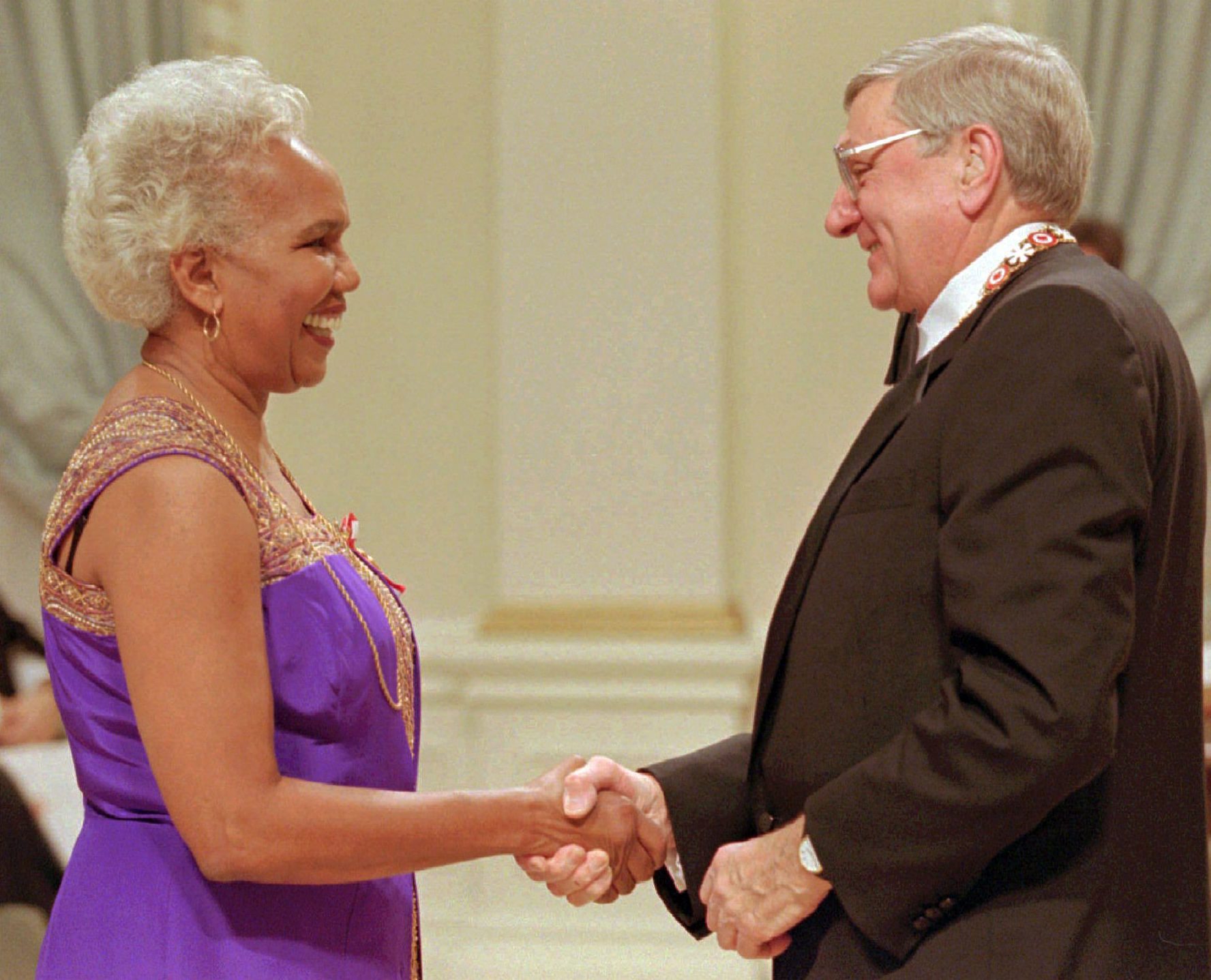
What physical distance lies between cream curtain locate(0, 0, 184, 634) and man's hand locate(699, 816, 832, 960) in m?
2.98

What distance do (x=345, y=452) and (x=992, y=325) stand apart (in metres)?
3.47

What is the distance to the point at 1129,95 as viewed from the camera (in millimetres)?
4301

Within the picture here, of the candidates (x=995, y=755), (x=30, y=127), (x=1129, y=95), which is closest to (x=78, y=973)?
(x=995, y=755)

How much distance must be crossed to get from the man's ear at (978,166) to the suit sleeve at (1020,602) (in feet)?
0.80

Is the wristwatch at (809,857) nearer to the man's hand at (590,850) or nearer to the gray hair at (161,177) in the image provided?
the man's hand at (590,850)

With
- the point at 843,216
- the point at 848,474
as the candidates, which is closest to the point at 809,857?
the point at 848,474

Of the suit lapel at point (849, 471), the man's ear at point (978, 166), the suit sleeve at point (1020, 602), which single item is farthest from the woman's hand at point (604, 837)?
the man's ear at point (978, 166)

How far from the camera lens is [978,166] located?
6.13 ft

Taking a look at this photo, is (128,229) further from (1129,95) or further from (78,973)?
(1129,95)

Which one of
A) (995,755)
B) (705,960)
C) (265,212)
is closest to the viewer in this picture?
(995,755)

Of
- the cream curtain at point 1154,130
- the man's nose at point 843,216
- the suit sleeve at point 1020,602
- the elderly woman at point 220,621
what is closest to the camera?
the suit sleeve at point 1020,602

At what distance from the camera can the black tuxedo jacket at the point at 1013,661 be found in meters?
1.57

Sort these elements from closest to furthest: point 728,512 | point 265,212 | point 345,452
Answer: point 265,212
point 728,512
point 345,452

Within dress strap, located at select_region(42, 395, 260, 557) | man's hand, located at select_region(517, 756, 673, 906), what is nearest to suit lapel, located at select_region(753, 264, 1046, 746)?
man's hand, located at select_region(517, 756, 673, 906)
